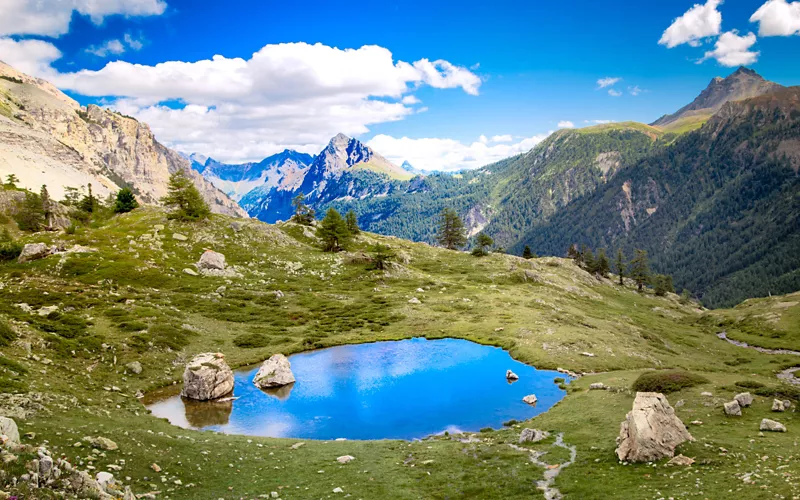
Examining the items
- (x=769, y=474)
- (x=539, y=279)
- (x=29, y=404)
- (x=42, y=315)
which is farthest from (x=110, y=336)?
(x=539, y=279)

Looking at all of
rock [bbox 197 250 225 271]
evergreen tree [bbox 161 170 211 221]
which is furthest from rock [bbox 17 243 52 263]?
evergreen tree [bbox 161 170 211 221]

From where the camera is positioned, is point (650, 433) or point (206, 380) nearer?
point (650, 433)

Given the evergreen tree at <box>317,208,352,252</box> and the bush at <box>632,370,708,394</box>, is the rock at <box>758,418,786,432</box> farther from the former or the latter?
the evergreen tree at <box>317,208,352,252</box>

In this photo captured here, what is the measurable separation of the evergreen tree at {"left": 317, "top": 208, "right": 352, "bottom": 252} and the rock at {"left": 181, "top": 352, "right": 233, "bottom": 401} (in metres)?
89.8

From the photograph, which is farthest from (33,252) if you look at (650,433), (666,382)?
(666,382)

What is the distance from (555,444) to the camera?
3878 cm

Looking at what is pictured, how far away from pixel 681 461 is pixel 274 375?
49404 millimetres

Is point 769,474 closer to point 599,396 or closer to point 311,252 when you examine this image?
point 599,396

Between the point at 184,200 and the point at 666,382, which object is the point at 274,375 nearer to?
the point at 666,382

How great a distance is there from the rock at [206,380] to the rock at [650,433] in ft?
150

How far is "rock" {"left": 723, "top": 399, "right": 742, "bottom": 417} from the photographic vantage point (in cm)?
3881

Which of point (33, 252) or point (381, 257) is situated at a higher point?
point (33, 252)

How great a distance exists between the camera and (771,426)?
3419 cm

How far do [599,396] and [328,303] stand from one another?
67.3m
